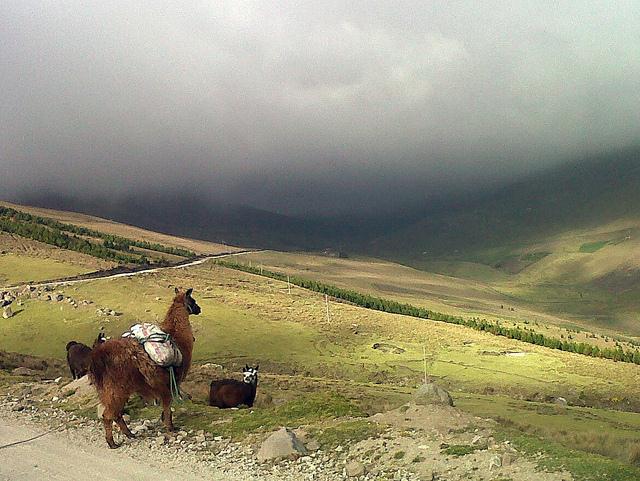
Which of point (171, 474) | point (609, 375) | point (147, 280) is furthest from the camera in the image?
point (147, 280)

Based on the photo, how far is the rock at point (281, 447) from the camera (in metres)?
11.9

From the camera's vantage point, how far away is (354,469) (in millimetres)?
10914

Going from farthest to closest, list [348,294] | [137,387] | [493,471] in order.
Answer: [348,294] → [137,387] → [493,471]

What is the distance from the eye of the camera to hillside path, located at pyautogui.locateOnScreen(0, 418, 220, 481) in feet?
36.1

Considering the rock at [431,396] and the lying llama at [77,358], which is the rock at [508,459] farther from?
the lying llama at [77,358]

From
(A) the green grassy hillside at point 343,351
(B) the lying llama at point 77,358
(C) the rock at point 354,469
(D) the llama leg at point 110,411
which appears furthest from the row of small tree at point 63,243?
(C) the rock at point 354,469

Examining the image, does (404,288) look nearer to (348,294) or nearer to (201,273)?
(348,294)

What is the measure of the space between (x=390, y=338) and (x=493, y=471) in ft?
165

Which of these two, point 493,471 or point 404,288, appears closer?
point 493,471

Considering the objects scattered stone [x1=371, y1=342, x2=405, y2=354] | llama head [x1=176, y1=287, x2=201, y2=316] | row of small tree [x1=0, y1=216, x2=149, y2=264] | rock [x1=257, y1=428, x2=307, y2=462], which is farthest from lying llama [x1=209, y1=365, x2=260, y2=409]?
row of small tree [x1=0, y1=216, x2=149, y2=264]

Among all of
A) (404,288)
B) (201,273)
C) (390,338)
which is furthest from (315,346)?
(404,288)

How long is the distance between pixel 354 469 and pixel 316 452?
139cm

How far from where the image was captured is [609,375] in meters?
52.2

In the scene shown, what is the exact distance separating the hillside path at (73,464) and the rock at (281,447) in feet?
4.26
